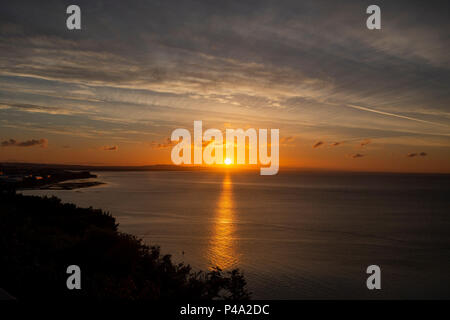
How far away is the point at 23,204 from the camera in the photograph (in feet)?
104

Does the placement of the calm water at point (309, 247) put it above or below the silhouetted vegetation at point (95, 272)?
below

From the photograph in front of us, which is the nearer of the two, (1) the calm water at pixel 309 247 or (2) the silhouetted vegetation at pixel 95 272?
(2) the silhouetted vegetation at pixel 95 272

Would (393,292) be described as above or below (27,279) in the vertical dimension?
below

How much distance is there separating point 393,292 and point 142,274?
47.0 feet

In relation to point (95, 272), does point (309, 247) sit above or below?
below

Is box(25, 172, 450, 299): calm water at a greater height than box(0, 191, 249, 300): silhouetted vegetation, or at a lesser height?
lesser

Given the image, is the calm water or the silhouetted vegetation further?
the calm water

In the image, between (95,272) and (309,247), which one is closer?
(95,272)
